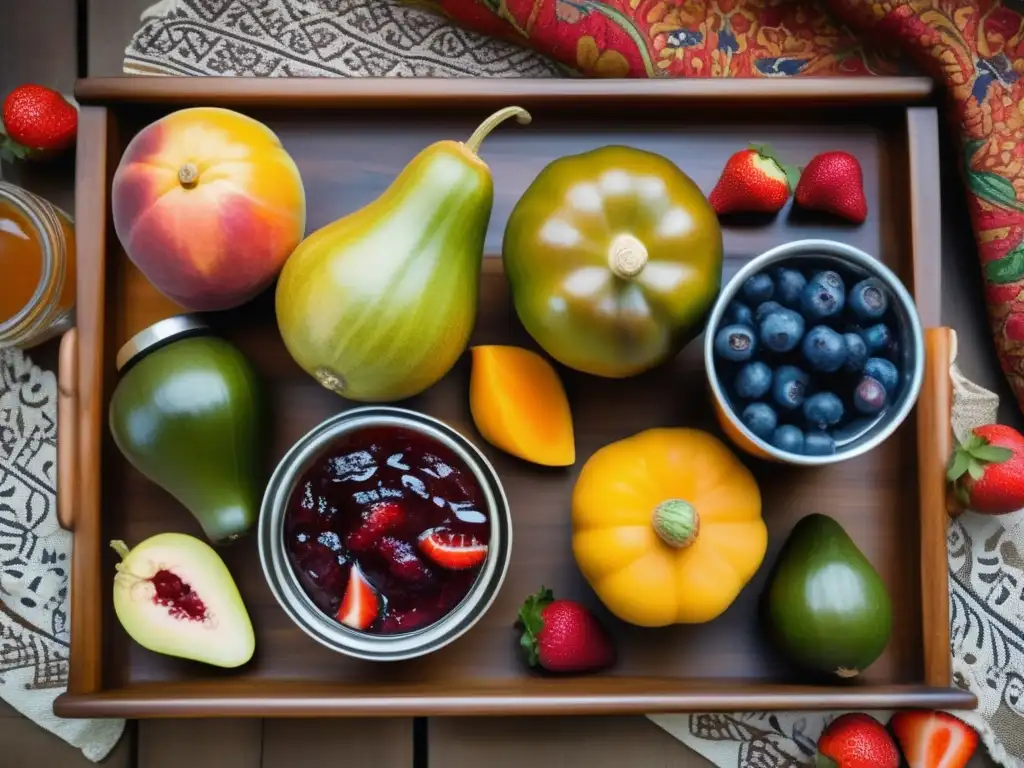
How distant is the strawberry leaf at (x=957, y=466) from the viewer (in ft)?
2.24

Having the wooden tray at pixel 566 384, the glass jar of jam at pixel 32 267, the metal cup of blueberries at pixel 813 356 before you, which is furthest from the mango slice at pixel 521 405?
the glass jar of jam at pixel 32 267

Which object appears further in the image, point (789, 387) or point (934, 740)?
point (934, 740)

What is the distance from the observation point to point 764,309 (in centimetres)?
60

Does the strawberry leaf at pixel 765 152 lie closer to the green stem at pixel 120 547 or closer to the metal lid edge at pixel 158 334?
the metal lid edge at pixel 158 334

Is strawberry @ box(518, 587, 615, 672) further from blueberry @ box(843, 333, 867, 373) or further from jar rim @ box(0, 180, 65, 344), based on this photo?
jar rim @ box(0, 180, 65, 344)

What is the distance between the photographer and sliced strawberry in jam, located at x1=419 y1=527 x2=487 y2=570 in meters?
0.63

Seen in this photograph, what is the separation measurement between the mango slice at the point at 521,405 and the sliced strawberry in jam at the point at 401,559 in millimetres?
106

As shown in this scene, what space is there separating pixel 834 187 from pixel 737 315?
6.1 inches

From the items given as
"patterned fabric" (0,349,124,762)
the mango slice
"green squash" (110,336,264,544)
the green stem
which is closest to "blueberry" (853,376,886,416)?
the mango slice

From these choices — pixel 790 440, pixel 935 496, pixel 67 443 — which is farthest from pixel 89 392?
pixel 935 496

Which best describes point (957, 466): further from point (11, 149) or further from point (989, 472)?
point (11, 149)

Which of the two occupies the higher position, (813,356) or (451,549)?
(813,356)

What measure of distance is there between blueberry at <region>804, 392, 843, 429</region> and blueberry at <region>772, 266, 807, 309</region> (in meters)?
0.06

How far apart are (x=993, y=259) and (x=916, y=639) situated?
32 centimetres
